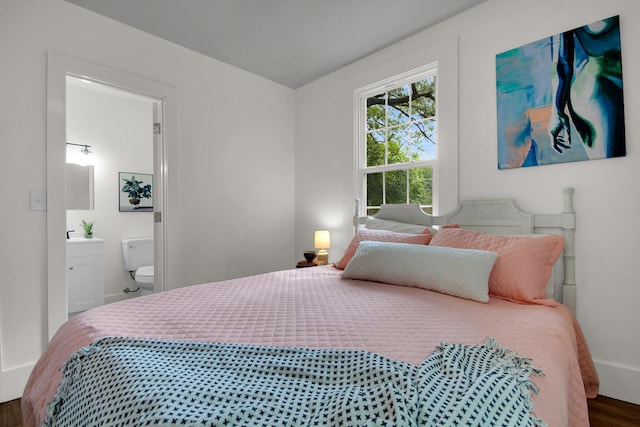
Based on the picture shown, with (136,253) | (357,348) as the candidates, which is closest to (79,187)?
(136,253)

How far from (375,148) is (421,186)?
0.65 metres


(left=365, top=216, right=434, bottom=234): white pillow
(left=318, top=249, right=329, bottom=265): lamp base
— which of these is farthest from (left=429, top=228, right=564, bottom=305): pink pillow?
(left=318, top=249, right=329, bottom=265): lamp base

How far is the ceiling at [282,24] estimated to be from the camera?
2.39 meters

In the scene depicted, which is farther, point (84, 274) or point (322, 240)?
point (84, 274)

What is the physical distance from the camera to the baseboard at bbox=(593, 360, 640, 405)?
1802 mm

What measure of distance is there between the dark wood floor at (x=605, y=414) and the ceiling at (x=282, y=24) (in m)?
2.70

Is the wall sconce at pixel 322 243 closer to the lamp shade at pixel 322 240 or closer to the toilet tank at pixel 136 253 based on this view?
the lamp shade at pixel 322 240

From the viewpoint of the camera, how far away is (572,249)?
196 cm

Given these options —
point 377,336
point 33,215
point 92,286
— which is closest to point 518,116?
point 377,336

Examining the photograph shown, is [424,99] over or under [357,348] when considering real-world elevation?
over

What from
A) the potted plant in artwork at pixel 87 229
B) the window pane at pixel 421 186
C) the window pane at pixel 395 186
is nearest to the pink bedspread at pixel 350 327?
the window pane at pixel 421 186

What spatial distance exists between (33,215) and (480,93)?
325 cm

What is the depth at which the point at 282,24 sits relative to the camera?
8.67ft

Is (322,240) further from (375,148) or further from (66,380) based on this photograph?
Answer: (66,380)
